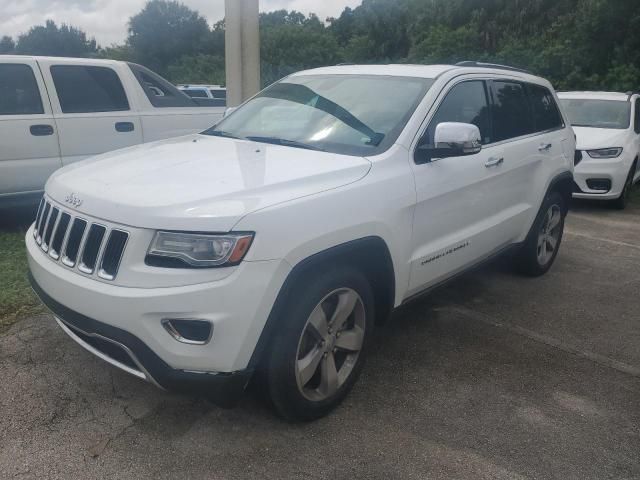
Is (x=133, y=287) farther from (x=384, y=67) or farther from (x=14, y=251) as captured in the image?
(x=14, y=251)

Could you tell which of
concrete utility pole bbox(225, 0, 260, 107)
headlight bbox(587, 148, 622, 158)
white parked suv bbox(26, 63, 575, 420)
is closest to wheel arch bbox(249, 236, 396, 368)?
white parked suv bbox(26, 63, 575, 420)

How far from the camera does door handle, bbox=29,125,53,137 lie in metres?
5.88

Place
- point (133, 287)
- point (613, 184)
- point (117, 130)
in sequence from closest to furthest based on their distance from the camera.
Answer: point (133, 287), point (117, 130), point (613, 184)

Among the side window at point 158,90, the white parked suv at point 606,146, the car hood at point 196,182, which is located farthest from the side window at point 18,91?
the white parked suv at point 606,146

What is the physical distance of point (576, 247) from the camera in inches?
257

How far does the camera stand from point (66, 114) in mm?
6117

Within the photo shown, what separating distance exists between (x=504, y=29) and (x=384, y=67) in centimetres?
2681

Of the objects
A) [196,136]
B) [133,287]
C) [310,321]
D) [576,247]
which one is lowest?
[576,247]

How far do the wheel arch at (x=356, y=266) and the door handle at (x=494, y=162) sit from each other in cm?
128

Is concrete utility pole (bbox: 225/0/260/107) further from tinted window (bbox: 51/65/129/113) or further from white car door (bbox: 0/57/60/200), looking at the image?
white car door (bbox: 0/57/60/200)

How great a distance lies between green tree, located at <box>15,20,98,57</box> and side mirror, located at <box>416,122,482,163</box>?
74865 mm

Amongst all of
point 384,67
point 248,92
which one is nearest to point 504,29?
point 248,92

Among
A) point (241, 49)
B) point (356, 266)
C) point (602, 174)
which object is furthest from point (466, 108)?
point (602, 174)

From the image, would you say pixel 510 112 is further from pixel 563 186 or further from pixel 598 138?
pixel 598 138
